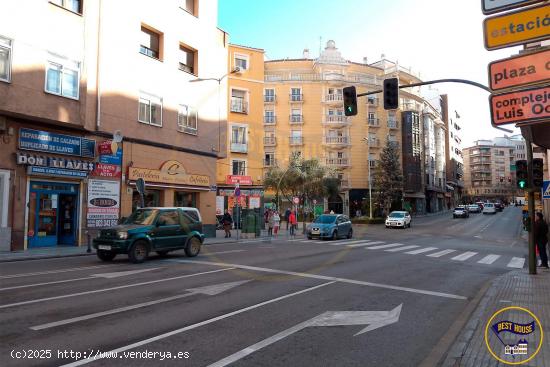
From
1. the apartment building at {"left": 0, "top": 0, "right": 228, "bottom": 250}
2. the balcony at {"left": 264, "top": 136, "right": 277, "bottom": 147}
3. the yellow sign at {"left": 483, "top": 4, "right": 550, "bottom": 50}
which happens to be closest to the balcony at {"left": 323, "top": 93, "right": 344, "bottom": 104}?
the balcony at {"left": 264, "top": 136, "right": 277, "bottom": 147}

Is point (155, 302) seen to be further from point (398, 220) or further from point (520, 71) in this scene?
point (398, 220)

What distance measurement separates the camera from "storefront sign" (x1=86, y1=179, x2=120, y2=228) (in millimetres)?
19188

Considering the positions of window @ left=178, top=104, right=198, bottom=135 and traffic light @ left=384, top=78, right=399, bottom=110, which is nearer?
traffic light @ left=384, top=78, right=399, bottom=110

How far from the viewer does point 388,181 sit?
54.1m

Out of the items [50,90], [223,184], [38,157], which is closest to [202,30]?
[50,90]

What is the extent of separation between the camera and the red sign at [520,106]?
4312 mm

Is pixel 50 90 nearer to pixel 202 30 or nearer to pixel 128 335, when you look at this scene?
pixel 202 30

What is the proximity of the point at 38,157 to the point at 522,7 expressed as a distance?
17238mm

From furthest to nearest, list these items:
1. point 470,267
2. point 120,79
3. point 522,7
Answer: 1. point 120,79
2. point 470,267
3. point 522,7

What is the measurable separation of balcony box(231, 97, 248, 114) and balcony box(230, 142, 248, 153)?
3.18 meters

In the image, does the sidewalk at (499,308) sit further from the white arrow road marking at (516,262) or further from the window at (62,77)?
the window at (62,77)

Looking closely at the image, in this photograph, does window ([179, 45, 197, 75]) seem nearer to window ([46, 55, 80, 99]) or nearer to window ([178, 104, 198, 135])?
window ([178, 104, 198, 135])

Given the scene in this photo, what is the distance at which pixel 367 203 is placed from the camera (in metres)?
55.9

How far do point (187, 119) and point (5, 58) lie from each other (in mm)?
10941
